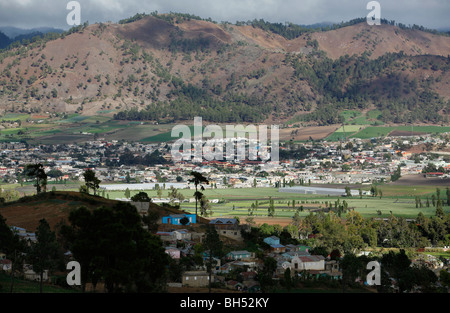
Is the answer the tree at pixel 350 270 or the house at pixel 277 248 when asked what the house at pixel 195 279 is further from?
the house at pixel 277 248

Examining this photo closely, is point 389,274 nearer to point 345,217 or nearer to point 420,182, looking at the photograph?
point 345,217

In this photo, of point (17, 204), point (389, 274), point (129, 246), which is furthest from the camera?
point (17, 204)

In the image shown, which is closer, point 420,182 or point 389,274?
point 389,274

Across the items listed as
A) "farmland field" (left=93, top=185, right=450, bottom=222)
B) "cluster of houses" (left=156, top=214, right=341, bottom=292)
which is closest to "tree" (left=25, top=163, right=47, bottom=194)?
"cluster of houses" (left=156, top=214, right=341, bottom=292)

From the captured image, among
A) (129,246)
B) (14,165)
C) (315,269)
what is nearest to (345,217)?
(315,269)

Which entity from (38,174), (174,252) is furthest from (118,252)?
(38,174)

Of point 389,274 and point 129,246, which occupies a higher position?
point 129,246

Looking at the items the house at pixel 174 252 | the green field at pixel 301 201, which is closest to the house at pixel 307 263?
the house at pixel 174 252
